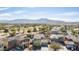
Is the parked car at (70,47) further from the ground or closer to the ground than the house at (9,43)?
closer to the ground

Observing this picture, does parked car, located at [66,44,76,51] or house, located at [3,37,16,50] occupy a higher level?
house, located at [3,37,16,50]

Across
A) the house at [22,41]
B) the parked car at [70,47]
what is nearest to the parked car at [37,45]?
the house at [22,41]

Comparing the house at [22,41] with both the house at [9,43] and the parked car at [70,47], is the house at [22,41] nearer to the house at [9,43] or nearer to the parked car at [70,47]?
the house at [9,43]

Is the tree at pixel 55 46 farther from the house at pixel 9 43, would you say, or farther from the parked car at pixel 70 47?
the house at pixel 9 43

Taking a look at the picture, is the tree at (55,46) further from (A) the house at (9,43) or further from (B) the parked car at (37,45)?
(A) the house at (9,43)

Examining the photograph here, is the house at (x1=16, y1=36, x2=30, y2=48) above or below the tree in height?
above

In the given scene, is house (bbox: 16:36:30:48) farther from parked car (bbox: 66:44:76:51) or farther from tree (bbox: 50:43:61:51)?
parked car (bbox: 66:44:76:51)

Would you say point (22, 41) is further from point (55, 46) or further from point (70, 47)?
point (70, 47)

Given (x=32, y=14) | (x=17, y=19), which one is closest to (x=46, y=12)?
(x=32, y=14)

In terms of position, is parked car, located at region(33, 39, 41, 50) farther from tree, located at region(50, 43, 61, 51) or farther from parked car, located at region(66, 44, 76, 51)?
parked car, located at region(66, 44, 76, 51)

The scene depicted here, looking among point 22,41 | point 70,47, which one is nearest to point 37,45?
point 22,41

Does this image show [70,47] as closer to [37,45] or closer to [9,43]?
[37,45]

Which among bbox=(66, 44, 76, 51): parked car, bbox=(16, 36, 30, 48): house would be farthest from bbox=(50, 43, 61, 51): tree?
bbox=(16, 36, 30, 48): house
